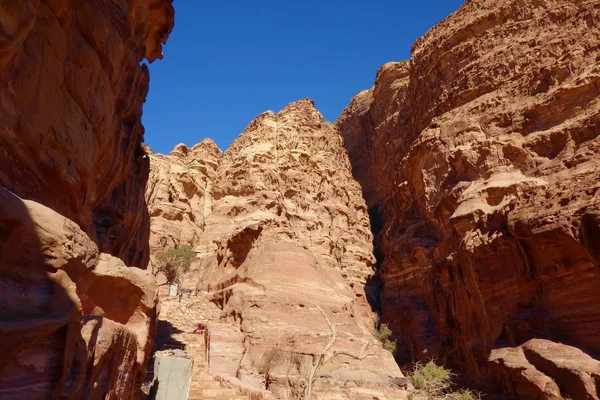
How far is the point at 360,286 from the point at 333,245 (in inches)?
182

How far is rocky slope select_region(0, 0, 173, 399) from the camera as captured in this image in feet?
16.4

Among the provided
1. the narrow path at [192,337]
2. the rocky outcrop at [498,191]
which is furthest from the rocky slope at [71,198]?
the rocky outcrop at [498,191]

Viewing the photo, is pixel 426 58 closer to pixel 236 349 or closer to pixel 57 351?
pixel 236 349

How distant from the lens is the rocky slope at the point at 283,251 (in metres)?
20.6

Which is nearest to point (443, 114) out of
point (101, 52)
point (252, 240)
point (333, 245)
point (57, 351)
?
point (333, 245)

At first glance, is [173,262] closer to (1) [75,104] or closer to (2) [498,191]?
(1) [75,104]

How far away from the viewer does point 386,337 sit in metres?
31.7

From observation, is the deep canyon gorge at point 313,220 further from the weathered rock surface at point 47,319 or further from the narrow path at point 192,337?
the narrow path at point 192,337

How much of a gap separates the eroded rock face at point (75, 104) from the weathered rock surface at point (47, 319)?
3526 mm

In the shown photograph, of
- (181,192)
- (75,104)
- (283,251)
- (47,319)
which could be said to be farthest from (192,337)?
(181,192)

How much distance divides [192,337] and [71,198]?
13.2 metres

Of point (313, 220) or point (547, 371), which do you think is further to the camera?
point (313, 220)

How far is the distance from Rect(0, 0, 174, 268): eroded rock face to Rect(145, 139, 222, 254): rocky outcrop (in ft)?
68.2

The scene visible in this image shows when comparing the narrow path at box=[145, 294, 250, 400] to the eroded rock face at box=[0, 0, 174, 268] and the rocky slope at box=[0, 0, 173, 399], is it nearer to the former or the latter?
the rocky slope at box=[0, 0, 173, 399]
